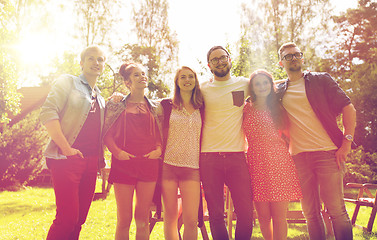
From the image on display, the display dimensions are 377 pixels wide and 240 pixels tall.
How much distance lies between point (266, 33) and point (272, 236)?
16513mm

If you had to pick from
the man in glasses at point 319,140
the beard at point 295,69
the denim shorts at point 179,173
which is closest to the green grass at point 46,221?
the man in glasses at point 319,140

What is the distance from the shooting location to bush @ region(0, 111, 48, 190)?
1239cm

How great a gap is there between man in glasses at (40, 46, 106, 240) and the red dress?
68.0 inches

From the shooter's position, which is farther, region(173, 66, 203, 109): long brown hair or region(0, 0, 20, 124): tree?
region(0, 0, 20, 124): tree

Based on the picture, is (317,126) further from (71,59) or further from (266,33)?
(71,59)

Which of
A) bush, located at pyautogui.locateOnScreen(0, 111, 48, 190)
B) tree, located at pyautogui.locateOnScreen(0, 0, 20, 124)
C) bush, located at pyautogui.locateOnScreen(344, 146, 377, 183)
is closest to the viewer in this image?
tree, located at pyautogui.locateOnScreen(0, 0, 20, 124)

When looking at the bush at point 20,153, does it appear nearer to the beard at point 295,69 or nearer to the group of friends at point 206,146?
the group of friends at point 206,146

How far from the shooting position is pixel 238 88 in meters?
3.46

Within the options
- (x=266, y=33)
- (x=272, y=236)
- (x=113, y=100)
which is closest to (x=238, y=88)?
(x=113, y=100)

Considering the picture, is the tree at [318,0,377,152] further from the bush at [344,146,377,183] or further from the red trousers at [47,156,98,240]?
the red trousers at [47,156,98,240]

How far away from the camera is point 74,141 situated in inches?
120

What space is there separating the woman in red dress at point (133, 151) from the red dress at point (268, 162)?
3.56 ft

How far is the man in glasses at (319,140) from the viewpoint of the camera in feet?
10.6

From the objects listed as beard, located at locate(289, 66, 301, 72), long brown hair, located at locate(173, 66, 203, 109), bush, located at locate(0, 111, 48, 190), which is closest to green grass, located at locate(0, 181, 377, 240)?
bush, located at locate(0, 111, 48, 190)
